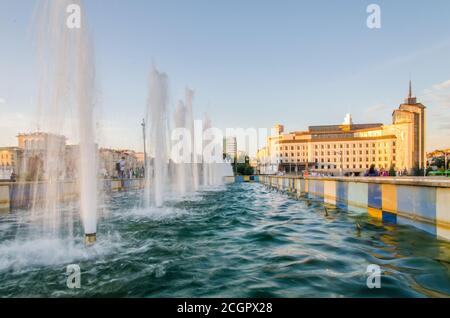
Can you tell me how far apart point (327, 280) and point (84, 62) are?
26.2ft

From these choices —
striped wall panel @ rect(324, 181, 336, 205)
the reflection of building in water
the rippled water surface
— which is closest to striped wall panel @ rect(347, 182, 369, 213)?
striped wall panel @ rect(324, 181, 336, 205)

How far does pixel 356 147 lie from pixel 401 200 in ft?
411

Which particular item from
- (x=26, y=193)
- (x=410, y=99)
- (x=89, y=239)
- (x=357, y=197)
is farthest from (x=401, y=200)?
(x=410, y=99)

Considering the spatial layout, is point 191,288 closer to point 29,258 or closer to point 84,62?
point 29,258

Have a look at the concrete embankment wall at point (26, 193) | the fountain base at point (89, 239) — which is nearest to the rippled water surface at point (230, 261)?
the fountain base at point (89, 239)

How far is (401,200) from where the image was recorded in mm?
10164

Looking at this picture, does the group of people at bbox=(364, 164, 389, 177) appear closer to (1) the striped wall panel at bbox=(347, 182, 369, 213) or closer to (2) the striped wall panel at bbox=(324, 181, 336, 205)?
(2) the striped wall panel at bbox=(324, 181, 336, 205)

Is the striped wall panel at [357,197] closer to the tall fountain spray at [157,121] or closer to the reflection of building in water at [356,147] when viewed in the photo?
the tall fountain spray at [157,121]

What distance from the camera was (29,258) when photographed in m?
7.00

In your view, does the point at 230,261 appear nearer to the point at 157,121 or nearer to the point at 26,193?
the point at 157,121

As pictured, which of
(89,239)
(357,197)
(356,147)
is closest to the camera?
(89,239)

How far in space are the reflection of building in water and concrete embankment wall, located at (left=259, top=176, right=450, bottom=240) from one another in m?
104

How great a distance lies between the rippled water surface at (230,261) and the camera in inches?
192

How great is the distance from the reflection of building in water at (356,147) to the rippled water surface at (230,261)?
11130 cm
